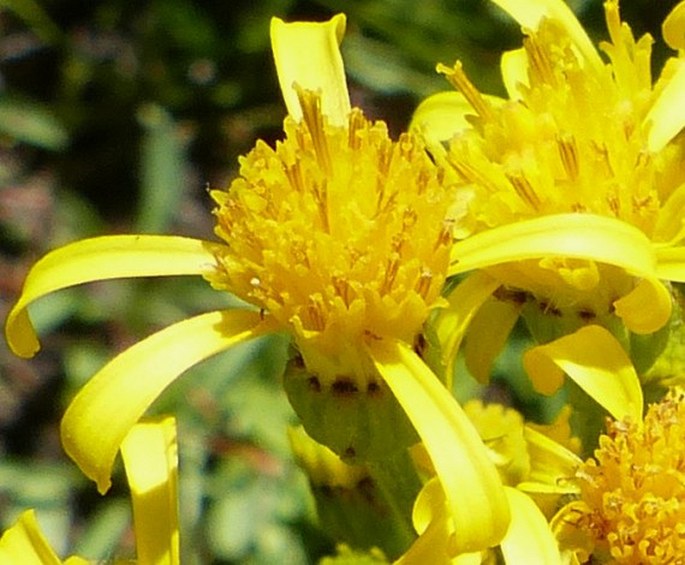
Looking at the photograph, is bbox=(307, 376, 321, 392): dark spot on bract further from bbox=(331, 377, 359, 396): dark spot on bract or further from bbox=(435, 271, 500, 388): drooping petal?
bbox=(435, 271, 500, 388): drooping petal

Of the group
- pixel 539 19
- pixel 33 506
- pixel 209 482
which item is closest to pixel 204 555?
pixel 209 482

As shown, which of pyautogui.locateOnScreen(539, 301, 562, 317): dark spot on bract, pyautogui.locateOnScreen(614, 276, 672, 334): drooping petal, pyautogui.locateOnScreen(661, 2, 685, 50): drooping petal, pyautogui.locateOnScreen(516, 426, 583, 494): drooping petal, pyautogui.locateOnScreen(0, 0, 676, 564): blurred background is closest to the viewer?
pyautogui.locateOnScreen(614, 276, 672, 334): drooping petal

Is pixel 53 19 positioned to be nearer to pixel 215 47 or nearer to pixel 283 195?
pixel 215 47

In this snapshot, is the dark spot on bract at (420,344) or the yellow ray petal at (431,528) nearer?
the yellow ray petal at (431,528)

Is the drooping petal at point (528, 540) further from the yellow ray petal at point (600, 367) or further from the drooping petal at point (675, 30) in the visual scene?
the drooping petal at point (675, 30)

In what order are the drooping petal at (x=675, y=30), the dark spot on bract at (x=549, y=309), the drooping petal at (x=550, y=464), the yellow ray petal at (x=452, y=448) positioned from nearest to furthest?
1. the yellow ray petal at (x=452, y=448)
2. the drooping petal at (x=550, y=464)
3. the dark spot on bract at (x=549, y=309)
4. the drooping petal at (x=675, y=30)

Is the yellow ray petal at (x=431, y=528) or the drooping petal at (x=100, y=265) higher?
the drooping petal at (x=100, y=265)

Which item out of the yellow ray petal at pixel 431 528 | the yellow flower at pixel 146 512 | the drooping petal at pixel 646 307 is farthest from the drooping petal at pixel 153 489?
the drooping petal at pixel 646 307

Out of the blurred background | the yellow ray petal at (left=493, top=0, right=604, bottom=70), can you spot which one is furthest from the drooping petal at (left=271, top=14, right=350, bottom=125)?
the blurred background
